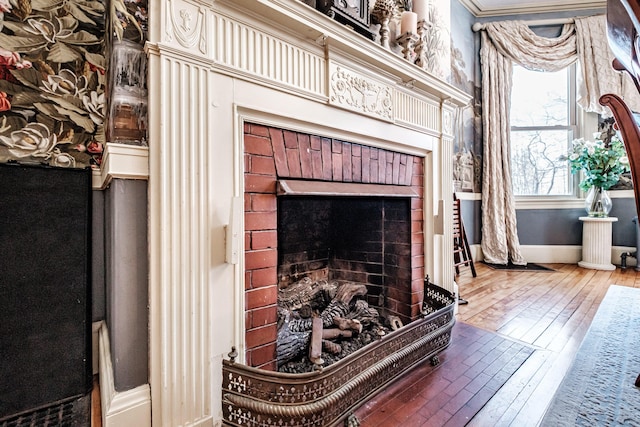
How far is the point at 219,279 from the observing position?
1035 millimetres

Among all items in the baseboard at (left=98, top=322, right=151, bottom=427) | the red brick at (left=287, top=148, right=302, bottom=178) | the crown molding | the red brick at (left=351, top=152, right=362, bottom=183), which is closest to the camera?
the baseboard at (left=98, top=322, right=151, bottom=427)

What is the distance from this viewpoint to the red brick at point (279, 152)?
3.92ft

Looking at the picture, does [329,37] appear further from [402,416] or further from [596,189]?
[596,189]

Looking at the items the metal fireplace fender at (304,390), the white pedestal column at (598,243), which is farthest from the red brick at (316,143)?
the white pedestal column at (598,243)

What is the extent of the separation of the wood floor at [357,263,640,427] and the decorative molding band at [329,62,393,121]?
4.29 feet

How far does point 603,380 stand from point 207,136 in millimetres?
2018

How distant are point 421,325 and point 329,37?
1.35m

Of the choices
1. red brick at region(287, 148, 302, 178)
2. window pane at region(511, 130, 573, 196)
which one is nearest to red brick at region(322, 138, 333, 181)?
red brick at region(287, 148, 302, 178)

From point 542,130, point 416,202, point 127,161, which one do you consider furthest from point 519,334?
point 542,130

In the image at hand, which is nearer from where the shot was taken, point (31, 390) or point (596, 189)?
point (31, 390)

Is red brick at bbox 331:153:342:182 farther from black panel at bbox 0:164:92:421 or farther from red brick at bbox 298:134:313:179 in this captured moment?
black panel at bbox 0:164:92:421

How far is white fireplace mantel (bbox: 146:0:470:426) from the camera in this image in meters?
0.93

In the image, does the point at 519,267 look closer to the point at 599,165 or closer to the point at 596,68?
the point at 599,165

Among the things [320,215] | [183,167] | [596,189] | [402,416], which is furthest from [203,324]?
[596,189]
